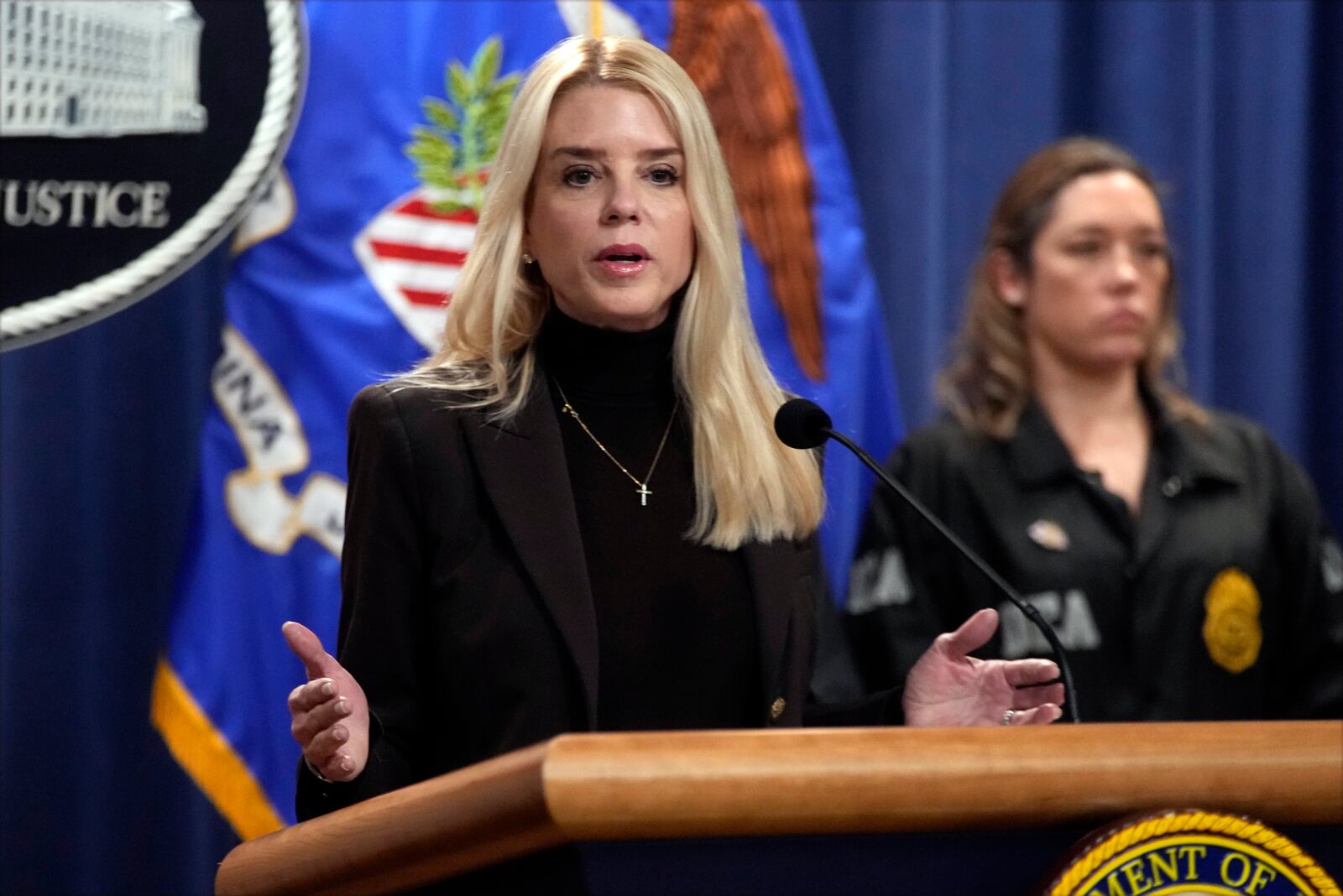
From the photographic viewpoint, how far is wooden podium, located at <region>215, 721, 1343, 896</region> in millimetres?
938

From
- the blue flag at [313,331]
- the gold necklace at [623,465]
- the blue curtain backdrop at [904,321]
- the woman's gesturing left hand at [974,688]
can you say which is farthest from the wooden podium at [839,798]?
the blue curtain backdrop at [904,321]

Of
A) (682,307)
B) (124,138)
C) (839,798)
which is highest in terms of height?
(124,138)

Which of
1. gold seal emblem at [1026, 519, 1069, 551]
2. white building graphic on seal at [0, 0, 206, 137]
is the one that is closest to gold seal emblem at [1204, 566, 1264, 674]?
gold seal emblem at [1026, 519, 1069, 551]

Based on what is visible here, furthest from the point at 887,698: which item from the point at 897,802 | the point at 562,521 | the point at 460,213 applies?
the point at 460,213

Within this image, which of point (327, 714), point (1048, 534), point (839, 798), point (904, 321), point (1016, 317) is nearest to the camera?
point (839, 798)

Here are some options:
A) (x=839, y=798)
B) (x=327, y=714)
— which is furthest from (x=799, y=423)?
(x=839, y=798)

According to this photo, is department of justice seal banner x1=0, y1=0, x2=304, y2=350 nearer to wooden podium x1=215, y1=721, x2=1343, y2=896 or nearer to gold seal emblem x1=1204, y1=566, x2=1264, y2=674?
wooden podium x1=215, y1=721, x2=1343, y2=896

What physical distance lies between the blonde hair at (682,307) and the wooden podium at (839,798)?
72 centimetres

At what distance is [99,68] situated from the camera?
2.34m

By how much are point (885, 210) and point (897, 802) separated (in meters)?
2.25

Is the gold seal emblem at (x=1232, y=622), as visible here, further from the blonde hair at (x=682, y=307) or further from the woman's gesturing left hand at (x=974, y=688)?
the woman's gesturing left hand at (x=974, y=688)

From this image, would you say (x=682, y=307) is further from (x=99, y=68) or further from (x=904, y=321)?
(x=904, y=321)

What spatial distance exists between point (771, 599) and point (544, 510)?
24cm

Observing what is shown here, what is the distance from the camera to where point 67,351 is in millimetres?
2631
